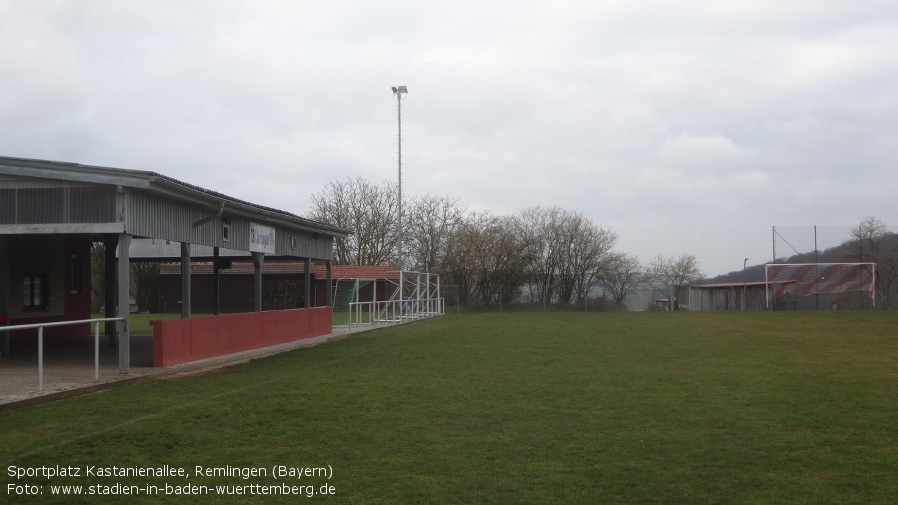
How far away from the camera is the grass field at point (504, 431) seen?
6840mm

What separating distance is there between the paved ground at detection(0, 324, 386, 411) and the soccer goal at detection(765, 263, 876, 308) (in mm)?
29006

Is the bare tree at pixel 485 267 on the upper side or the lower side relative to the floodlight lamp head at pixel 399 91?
lower

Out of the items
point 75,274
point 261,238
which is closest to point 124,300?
point 261,238

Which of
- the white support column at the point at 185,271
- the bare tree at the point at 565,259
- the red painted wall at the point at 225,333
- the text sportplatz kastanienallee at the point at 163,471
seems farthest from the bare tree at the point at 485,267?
the text sportplatz kastanienallee at the point at 163,471

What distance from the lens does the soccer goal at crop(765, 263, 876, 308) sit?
4391 centimetres

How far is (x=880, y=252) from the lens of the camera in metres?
45.7

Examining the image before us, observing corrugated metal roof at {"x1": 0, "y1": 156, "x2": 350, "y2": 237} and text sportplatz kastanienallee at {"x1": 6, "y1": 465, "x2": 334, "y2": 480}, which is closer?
text sportplatz kastanienallee at {"x1": 6, "y1": 465, "x2": 334, "y2": 480}

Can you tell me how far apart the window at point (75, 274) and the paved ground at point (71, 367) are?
1.46m

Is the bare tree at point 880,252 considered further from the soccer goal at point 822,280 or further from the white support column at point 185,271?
the white support column at point 185,271

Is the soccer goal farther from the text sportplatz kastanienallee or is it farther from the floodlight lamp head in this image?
the text sportplatz kastanienallee

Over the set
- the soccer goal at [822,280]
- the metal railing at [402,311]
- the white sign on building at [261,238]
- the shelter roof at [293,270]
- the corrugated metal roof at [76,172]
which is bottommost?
the metal railing at [402,311]

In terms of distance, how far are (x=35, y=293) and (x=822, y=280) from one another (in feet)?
122

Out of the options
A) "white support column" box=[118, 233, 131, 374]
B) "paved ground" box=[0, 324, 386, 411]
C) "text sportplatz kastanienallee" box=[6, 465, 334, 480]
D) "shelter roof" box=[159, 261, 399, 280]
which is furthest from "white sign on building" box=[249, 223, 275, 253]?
"shelter roof" box=[159, 261, 399, 280]

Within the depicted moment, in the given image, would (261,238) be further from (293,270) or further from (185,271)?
(293,270)
